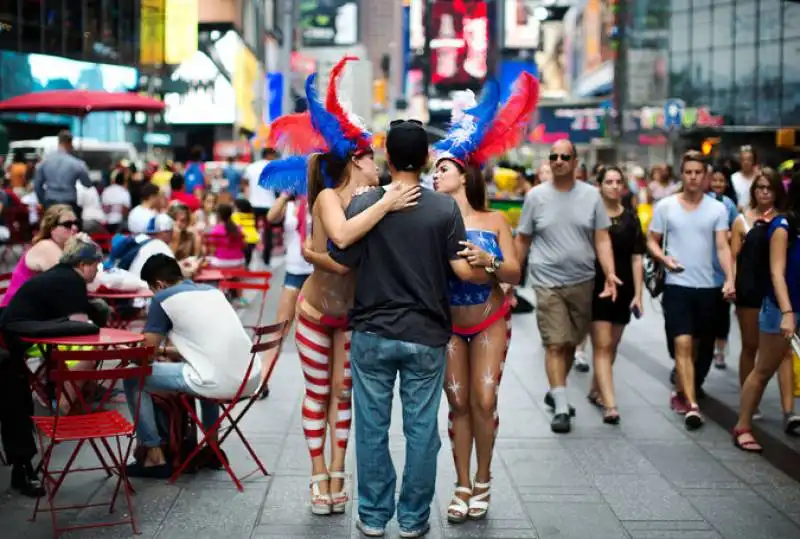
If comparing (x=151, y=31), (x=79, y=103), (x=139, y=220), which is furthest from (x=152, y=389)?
(x=151, y=31)

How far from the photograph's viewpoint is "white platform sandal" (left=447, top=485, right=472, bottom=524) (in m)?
6.28

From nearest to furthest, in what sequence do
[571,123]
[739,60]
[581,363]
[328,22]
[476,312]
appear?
Answer: [476,312], [581,363], [739,60], [571,123], [328,22]

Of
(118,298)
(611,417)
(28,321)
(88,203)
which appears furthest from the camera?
(88,203)

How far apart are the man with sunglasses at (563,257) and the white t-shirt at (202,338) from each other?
250cm

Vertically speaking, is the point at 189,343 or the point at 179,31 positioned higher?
the point at 179,31

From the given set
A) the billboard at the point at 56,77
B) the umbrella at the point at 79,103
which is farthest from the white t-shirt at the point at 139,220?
the billboard at the point at 56,77

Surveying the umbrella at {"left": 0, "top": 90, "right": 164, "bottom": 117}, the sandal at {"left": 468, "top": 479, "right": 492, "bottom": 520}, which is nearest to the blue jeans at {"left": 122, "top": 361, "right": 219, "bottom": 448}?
the sandal at {"left": 468, "top": 479, "right": 492, "bottom": 520}

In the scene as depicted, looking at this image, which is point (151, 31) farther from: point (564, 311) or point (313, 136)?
point (313, 136)

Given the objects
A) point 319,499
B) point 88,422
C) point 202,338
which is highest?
point 202,338

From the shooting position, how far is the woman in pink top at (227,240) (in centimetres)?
1433

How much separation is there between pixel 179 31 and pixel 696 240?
37576mm

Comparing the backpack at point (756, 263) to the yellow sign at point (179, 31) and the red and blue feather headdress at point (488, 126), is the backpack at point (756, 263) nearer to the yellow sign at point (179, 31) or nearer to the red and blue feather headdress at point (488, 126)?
the red and blue feather headdress at point (488, 126)

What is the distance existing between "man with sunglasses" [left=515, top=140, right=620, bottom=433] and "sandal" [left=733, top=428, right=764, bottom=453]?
1142 mm

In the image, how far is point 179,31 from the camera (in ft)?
145
